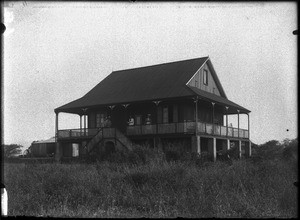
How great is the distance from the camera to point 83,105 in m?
30.4

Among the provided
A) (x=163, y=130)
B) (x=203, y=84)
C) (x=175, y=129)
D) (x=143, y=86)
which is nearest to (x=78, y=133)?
(x=143, y=86)

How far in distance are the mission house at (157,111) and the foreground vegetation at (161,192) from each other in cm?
1134

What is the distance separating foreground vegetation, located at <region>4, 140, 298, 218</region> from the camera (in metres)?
8.98

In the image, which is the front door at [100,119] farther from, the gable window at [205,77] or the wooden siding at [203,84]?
the gable window at [205,77]

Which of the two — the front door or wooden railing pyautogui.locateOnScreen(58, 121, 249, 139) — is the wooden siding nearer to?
wooden railing pyautogui.locateOnScreen(58, 121, 249, 139)

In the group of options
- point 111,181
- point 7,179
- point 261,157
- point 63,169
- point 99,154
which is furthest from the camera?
point 99,154

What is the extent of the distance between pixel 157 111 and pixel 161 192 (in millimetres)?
16975

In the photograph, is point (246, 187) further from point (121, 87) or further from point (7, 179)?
point (121, 87)

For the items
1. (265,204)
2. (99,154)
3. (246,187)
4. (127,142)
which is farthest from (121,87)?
(265,204)

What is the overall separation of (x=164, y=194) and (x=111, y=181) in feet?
8.67

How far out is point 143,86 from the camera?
30.3 m

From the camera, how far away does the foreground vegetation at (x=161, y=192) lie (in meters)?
8.98

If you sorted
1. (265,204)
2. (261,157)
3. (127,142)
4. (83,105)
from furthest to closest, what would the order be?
(83,105), (127,142), (261,157), (265,204)

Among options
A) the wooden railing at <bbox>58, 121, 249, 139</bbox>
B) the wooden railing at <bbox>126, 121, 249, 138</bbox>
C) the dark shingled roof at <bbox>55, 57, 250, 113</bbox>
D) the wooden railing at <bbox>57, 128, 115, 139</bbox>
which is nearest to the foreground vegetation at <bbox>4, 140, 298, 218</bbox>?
the wooden railing at <bbox>126, 121, 249, 138</bbox>
